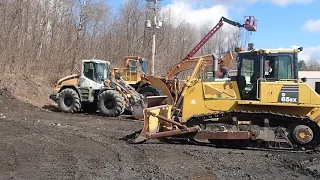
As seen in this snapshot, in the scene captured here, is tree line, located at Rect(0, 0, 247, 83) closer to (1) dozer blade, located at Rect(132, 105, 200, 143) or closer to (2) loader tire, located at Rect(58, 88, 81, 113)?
(2) loader tire, located at Rect(58, 88, 81, 113)

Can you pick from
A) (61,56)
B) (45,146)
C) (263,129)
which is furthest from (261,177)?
(61,56)

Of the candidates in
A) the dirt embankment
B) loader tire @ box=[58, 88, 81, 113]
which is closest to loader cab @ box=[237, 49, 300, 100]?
loader tire @ box=[58, 88, 81, 113]

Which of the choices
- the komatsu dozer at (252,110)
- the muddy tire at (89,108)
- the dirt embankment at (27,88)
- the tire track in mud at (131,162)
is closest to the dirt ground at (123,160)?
the tire track in mud at (131,162)

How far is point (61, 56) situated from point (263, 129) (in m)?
22.2

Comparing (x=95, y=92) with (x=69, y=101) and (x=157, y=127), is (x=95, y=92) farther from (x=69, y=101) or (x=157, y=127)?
(x=157, y=127)

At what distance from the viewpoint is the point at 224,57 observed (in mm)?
17234

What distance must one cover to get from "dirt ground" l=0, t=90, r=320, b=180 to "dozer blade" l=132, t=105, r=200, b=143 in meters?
0.26

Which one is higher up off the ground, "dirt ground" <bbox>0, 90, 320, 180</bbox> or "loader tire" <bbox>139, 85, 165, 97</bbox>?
"loader tire" <bbox>139, 85, 165, 97</bbox>

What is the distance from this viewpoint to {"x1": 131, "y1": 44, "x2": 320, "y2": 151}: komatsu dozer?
9500 millimetres

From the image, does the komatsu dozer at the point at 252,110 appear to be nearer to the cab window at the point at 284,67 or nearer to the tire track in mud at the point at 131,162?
the cab window at the point at 284,67

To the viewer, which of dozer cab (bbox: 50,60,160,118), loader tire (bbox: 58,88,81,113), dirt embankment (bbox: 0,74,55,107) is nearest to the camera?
dozer cab (bbox: 50,60,160,118)

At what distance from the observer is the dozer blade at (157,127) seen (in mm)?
9625

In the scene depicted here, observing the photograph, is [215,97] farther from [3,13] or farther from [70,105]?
[3,13]

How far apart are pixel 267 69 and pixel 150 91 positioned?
29.2 feet
